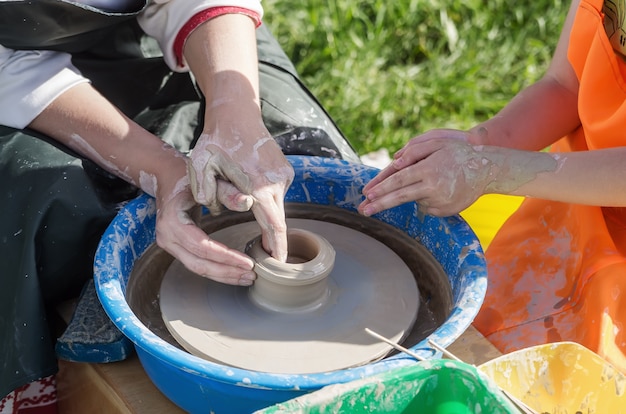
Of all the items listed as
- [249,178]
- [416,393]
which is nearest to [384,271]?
[249,178]

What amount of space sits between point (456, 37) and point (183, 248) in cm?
250

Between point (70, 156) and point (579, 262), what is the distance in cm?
115

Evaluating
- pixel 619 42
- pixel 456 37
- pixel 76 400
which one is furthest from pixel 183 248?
pixel 456 37

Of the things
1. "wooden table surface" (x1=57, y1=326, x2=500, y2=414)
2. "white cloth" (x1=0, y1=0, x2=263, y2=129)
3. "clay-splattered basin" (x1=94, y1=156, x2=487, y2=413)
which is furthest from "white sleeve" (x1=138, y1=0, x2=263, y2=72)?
"wooden table surface" (x1=57, y1=326, x2=500, y2=414)

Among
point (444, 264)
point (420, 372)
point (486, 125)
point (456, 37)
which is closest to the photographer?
point (420, 372)

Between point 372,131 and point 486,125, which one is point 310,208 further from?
point 372,131

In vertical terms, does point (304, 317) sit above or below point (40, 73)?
below

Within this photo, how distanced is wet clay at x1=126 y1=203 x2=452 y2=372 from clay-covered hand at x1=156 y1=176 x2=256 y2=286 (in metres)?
0.15

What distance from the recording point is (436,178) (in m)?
1.73

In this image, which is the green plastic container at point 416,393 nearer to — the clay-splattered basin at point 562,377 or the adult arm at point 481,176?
the clay-splattered basin at point 562,377

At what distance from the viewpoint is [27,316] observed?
5.68ft

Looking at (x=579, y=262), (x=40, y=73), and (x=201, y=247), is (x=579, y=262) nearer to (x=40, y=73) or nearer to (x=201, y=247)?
(x=201, y=247)

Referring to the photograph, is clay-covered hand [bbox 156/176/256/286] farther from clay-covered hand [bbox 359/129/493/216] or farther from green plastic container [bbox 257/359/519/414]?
green plastic container [bbox 257/359/519/414]

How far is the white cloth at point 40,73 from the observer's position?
1860mm
